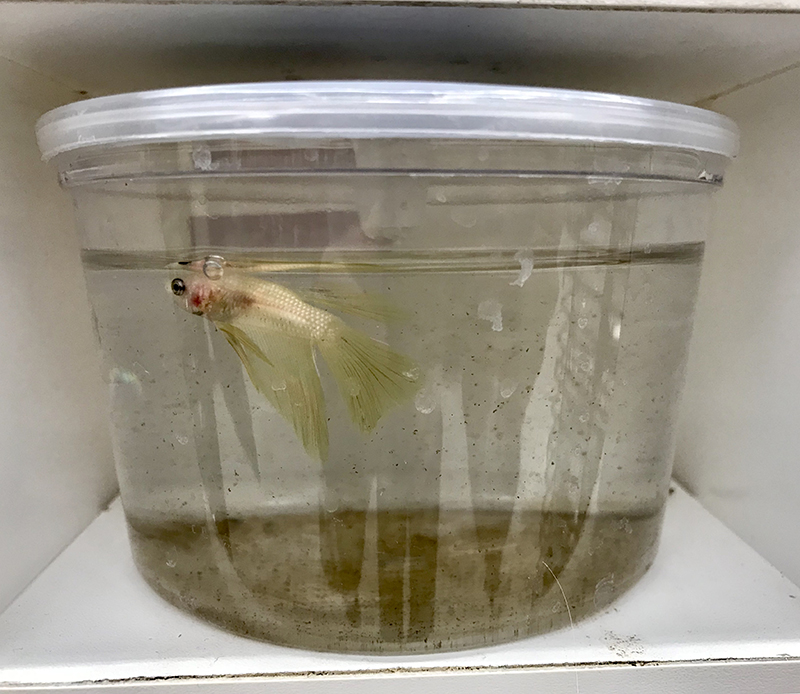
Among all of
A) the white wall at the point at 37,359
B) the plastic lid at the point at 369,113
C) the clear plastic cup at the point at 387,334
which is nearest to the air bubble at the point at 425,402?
the clear plastic cup at the point at 387,334

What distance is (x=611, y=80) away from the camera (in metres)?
0.47

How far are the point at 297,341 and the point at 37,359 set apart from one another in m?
0.25

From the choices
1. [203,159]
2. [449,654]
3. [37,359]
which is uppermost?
[203,159]

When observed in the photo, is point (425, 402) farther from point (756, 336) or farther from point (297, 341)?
point (756, 336)

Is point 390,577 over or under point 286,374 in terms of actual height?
under

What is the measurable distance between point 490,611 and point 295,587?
0.12 m

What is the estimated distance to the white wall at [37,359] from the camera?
43cm

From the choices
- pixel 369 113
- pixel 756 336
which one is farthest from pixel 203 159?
pixel 756 336

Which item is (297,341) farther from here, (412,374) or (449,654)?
(449,654)

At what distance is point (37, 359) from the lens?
18.3 inches

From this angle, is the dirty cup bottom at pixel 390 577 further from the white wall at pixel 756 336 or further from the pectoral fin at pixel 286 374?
the white wall at pixel 756 336

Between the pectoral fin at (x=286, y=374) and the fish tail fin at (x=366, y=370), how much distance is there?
0.01m

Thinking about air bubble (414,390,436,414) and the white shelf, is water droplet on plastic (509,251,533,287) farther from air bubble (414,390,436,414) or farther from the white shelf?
the white shelf

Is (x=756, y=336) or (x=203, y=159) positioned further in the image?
(x=756, y=336)
